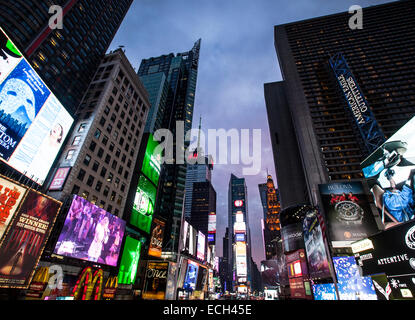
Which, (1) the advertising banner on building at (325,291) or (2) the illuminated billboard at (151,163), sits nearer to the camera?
(1) the advertising banner on building at (325,291)

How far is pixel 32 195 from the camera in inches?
856

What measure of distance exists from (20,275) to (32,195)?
25.5 ft

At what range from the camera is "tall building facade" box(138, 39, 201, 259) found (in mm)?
96562

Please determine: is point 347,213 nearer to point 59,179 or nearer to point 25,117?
point 25,117

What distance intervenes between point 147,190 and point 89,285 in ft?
80.1

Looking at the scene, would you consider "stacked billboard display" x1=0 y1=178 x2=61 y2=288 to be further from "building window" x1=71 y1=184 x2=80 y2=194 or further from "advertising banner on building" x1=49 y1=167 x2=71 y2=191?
"building window" x1=71 y1=184 x2=80 y2=194

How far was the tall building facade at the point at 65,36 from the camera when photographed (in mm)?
66562

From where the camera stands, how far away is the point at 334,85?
205ft

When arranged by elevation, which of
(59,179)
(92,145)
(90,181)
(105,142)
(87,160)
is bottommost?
(59,179)

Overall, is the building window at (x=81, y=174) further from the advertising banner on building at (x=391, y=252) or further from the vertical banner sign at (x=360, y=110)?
the vertical banner sign at (x=360, y=110)

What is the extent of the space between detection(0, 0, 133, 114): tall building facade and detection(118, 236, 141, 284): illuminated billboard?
152 feet

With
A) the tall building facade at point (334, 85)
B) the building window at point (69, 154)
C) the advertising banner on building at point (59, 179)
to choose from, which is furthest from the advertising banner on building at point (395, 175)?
the building window at point (69, 154)

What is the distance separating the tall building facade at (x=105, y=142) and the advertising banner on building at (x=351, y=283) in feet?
139

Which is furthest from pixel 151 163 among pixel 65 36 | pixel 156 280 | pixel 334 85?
pixel 65 36
